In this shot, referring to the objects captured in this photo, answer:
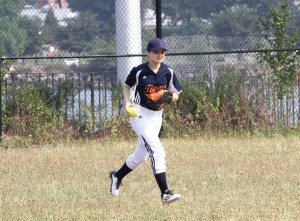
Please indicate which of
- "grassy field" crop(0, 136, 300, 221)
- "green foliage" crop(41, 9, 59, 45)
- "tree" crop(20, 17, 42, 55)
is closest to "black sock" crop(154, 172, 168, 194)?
"grassy field" crop(0, 136, 300, 221)

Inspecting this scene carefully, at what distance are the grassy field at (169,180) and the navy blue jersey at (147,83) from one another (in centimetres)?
100

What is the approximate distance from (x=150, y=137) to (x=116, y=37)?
329 inches

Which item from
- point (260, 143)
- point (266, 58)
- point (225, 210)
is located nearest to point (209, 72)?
point (266, 58)

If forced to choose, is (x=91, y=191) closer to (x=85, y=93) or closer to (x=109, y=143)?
(x=109, y=143)

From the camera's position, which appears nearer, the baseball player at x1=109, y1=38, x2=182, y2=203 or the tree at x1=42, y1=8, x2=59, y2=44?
the baseball player at x1=109, y1=38, x2=182, y2=203

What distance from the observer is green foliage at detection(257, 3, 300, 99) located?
1528 cm

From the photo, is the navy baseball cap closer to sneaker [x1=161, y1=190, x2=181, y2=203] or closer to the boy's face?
the boy's face

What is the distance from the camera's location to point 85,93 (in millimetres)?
15570

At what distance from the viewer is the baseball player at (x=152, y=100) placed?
9.13 meters

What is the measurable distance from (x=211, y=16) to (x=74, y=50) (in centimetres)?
297

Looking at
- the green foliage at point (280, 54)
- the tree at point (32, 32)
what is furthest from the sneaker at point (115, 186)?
the tree at point (32, 32)

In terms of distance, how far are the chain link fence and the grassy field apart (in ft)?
7.36

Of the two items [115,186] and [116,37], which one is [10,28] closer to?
[116,37]

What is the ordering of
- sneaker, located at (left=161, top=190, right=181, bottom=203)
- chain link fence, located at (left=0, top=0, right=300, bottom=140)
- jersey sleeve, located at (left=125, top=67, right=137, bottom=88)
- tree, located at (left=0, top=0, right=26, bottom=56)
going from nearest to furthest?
sneaker, located at (left=161, top=190, right=181, bottom=203), jersey sleeve, located at (left=125, top=67, right=137, bottom=88), chain link fence, located at (left=0, top=0, right=300, bottom=140), tree, located at (left=0, top=0, right=26, bottom=56)
